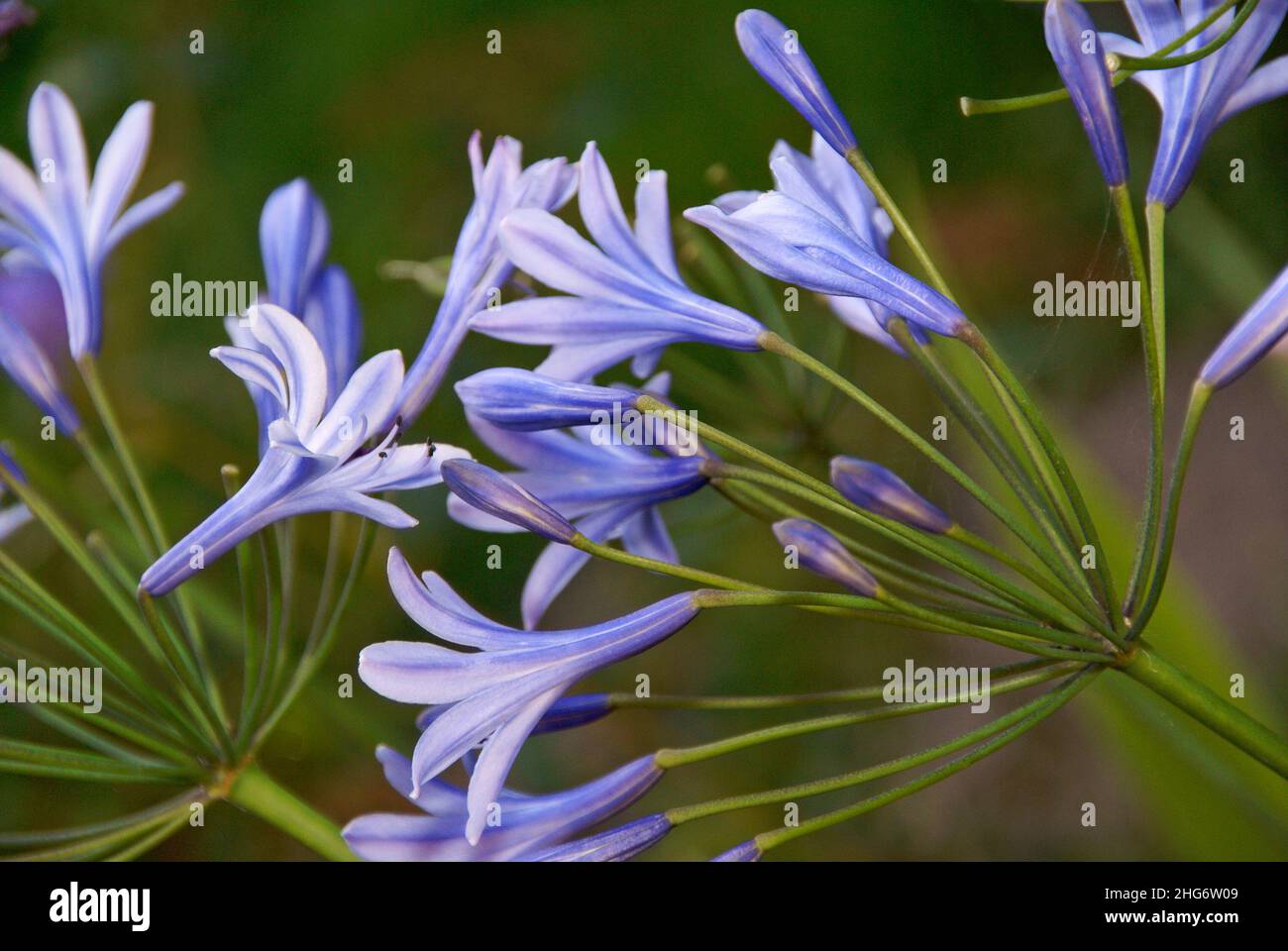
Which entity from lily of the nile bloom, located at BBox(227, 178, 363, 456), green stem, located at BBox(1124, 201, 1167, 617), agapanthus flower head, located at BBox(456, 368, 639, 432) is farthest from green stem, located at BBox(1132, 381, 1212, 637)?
lily of the nile bloom, located at BBox(227, 178, 363, 456)

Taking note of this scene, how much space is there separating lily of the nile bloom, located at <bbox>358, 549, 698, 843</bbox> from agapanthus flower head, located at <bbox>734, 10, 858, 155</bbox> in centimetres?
22

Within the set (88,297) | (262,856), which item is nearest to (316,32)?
(88,297)

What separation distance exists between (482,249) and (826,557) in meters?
0.23

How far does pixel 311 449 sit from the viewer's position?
49 cm

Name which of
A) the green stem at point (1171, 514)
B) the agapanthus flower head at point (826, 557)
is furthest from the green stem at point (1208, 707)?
the agapanthus flower head at point (826, 557)

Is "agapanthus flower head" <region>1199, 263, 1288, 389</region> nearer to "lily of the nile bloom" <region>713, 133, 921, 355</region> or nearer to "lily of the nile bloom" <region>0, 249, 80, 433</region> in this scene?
"lily of the nile bloom" <region>713, 133, 921, 355</region>

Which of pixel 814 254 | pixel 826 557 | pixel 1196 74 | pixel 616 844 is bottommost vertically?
pixel 616 844

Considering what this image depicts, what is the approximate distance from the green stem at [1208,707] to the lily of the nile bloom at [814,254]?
6.5 inches

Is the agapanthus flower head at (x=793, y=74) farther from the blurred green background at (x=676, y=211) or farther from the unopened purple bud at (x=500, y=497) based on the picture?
the blurred green background at (x=676, y=211)

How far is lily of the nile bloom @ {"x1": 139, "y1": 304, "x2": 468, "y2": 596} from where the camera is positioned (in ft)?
1.58

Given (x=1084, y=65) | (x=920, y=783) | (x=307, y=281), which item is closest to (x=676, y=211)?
(x=307, y=281)

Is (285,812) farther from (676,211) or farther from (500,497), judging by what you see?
(676,211)

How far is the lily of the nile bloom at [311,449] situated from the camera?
482mm
